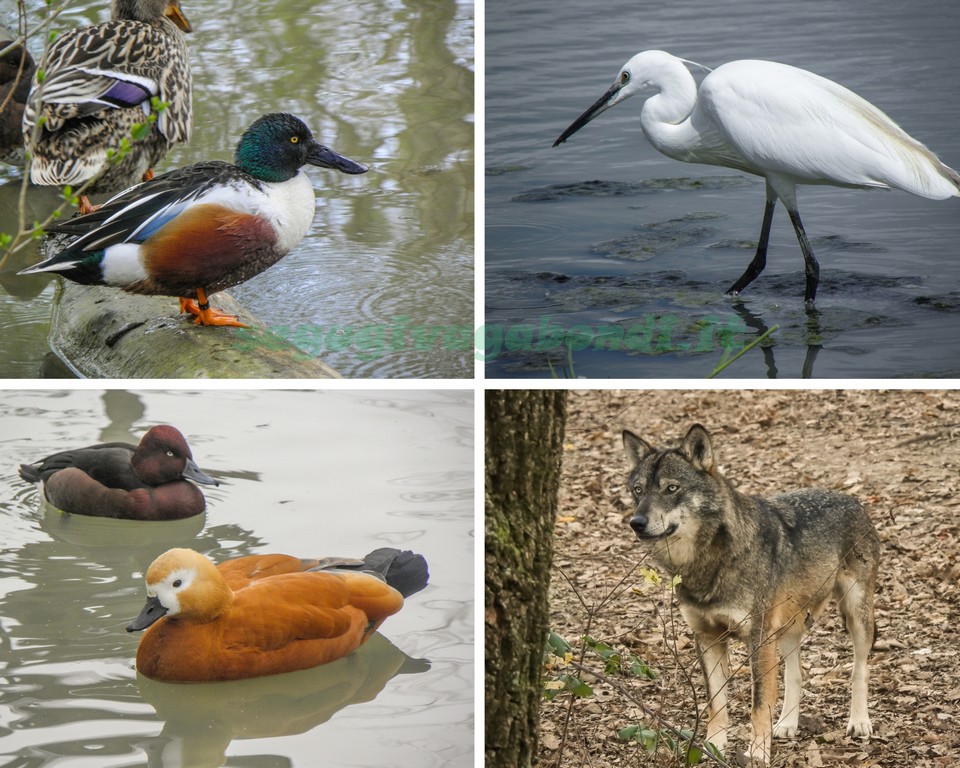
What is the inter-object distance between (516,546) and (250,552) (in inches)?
59.0

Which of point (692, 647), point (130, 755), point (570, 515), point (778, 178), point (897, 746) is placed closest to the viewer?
point (130, 755)

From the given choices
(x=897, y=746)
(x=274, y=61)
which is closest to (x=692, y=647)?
(x=897, y=746)

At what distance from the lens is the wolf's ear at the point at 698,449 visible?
362cm

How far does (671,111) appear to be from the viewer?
5.25 m

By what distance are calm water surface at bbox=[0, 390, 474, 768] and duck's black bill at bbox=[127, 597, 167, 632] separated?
147 mm

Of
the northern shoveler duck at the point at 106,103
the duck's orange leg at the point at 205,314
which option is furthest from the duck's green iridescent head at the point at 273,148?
the northern shoveler duck at the point at 106,103

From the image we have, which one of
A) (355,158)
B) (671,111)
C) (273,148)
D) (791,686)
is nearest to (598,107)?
(671,111)

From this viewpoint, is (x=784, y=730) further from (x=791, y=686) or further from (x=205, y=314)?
(x=205, y=314)

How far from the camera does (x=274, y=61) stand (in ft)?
23.3

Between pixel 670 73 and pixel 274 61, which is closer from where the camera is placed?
pixel 670 73

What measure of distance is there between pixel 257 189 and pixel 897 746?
2878 millimetres

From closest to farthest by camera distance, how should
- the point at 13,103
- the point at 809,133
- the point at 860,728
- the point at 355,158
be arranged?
the point at 860,728 → the point at 809,133 → the point at 13,103 → the point at 355,158

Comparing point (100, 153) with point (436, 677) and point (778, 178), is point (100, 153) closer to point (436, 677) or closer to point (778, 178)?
point (436, 677)

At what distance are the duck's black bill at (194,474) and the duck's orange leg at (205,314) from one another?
680 millimetres
